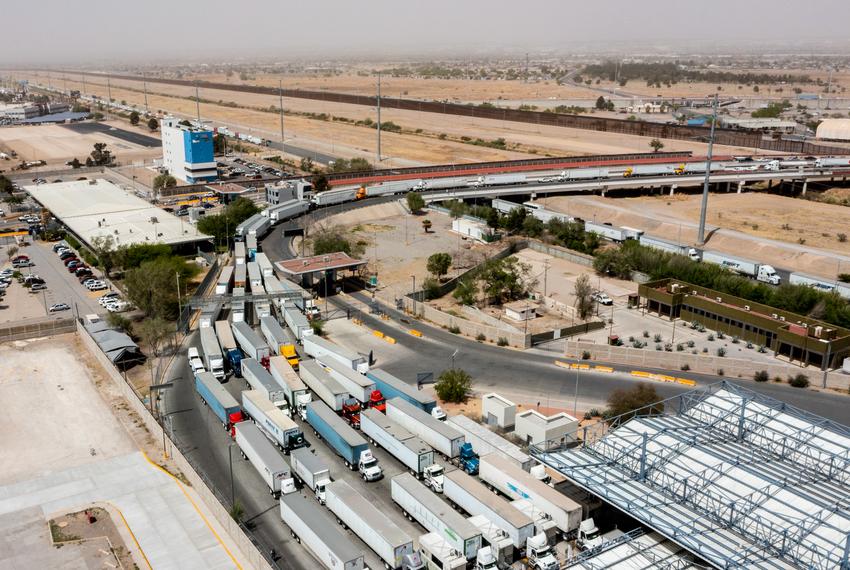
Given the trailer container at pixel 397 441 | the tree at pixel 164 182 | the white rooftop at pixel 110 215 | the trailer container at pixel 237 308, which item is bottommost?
the trailer container at pixel 397 441

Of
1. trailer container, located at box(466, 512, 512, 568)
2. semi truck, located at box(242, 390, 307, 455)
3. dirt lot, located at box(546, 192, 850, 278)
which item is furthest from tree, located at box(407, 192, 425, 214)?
trailer container, located at box(466, 512, 512, 568)

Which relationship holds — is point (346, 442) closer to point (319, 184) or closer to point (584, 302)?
point (584, 302)

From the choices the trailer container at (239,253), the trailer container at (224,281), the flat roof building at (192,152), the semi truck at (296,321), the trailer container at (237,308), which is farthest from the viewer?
the flat roof building at (192,152)

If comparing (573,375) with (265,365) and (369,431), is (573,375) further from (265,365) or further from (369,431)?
(265,365)

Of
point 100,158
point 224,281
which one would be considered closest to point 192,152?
point 100,158

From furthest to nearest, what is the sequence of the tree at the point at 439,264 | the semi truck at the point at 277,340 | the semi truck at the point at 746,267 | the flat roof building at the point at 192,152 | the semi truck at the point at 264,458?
the flat roof building at the point at 192,152, the semi truck at the point at 746,267, the tree at the point at 439,264, the semi truck at the point at 277,340, the semi truck at the point at 264,458

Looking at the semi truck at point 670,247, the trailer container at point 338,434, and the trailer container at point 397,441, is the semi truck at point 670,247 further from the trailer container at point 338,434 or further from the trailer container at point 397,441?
the trailer container at point 338,434

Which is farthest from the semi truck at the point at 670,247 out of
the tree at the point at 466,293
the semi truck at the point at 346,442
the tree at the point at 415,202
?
the semi truck at the point at 346,442
